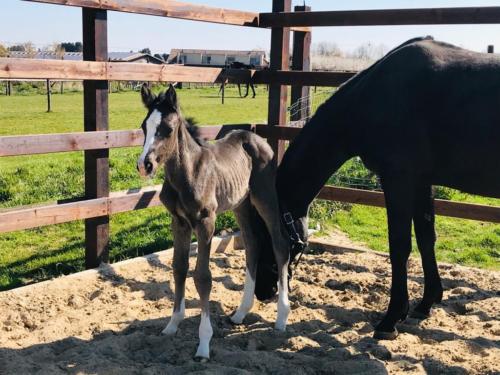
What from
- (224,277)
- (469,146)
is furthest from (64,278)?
(469,146)

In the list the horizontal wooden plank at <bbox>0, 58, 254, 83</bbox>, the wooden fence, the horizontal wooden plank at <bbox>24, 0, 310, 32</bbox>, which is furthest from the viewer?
the horizontal wooden plank at <bbox>24, 0, 310, 32</bbox>

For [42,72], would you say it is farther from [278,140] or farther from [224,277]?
[278,140]

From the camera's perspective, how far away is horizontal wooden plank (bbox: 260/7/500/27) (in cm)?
471

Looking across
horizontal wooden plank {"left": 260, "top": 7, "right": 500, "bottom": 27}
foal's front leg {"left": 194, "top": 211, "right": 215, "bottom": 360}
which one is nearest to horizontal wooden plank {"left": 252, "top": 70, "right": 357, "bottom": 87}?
horizontal wooden plank {"left": 260, "top": 7, "right": 500, "bottom": 27}

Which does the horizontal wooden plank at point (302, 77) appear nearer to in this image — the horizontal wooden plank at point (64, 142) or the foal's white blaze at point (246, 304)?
the horizontal wooden plank at point (64, 142)

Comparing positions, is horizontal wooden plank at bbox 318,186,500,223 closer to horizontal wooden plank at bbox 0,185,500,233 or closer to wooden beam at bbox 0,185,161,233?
horizontal wooden plank at bbox 0,185,500,233

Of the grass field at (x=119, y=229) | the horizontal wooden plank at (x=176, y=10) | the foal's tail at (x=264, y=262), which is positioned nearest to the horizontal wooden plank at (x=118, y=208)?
the grass field at (x=119, y=229)

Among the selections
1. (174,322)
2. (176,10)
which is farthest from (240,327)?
(176,10)

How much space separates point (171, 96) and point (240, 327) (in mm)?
1811

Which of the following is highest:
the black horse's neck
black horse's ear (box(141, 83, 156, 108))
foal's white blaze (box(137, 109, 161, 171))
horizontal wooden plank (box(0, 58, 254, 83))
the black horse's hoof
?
horizontal wooden plank (box(0, 58, 254, 83))

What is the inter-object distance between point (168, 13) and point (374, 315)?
126 inches

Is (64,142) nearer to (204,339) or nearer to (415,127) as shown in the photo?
(204,339)

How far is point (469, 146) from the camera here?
12.2 feet

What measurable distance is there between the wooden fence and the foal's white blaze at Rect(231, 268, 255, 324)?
4.90 ft
